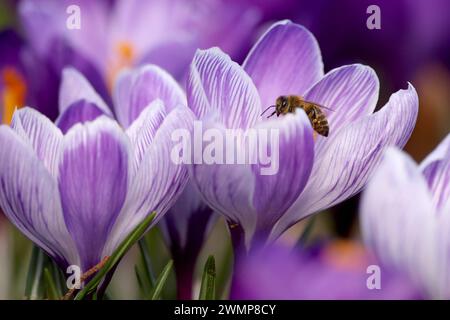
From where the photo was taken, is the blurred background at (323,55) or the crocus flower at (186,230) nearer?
the crocus flower at (186,230)

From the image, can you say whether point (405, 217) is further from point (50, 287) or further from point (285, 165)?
point (50, 287)

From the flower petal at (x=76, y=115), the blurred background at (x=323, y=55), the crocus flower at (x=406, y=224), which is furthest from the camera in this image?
the blurred background at (x=323, y=55)

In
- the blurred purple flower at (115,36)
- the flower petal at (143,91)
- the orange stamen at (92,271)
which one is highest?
the blurred purple flower at (115,36)

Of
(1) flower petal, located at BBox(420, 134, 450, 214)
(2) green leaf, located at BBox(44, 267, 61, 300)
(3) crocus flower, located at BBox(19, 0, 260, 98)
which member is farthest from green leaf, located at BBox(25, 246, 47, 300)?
(1) flower petal, located at BBox(420, 134, 450, 214)

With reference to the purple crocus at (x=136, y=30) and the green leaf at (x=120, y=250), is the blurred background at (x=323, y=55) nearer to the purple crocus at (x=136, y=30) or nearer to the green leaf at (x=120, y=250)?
the purple crocus at (x=136, y=30)

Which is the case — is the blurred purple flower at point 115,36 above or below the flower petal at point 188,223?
above

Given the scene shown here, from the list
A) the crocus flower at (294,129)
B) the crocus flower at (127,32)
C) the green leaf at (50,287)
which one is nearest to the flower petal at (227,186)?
the crocus flower at (294,129)

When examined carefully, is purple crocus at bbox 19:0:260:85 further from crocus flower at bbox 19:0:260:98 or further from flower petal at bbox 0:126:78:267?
flower petal at bbox 0:126:78:267

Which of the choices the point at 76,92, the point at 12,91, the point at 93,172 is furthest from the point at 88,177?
the point at 12,91
